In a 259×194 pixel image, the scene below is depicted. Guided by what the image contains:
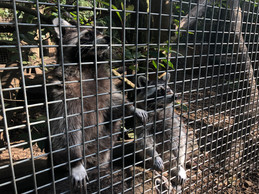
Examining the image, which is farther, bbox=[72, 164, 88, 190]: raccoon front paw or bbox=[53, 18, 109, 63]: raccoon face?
bbox=[53, 18, 109, 63]: raccoon face

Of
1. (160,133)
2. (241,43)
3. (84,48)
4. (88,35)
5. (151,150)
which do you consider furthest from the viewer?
(151,150)

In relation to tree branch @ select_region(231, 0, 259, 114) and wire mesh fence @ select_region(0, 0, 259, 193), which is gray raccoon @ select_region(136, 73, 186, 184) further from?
tree branch @ select_region(231, 0, 259, 114)

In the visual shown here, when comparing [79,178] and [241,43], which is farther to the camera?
[241,43]

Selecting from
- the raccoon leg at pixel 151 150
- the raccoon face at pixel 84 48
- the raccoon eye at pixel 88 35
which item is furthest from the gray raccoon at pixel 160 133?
the raccoon eye at pixel 88 35

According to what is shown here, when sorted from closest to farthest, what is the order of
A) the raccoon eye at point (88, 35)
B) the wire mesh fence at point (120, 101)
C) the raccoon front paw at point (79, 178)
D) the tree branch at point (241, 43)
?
the wire mesh fence at point (120, 101) < the raccoon front paw at point (79, 178) < the tree branch at point (241, 43) < the raccoon eye at point (88, 35)

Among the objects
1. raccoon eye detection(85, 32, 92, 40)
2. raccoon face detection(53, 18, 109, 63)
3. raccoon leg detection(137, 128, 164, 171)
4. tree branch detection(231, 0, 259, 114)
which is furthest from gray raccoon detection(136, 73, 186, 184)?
tree branch detection(231, 0, 259, 114)

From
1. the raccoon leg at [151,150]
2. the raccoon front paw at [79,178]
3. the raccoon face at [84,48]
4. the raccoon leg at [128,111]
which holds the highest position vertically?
the raccoon face at [84,48]

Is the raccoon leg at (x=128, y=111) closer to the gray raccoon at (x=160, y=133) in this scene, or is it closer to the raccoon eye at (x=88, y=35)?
the gray raccoon at (x=160, y=133)

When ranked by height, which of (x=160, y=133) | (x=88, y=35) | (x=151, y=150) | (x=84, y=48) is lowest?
(x=151, y=150)

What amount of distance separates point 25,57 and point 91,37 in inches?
46.7

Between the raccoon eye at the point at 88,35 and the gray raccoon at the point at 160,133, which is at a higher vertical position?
the raccoon eye at the point at 88,35

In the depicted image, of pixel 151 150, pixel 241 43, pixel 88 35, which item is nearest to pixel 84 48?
pixel 88 35

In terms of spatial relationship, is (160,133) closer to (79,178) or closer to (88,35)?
(79,178)

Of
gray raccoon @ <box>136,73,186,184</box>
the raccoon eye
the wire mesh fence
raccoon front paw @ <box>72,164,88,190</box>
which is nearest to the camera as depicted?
the wire mesh fence
